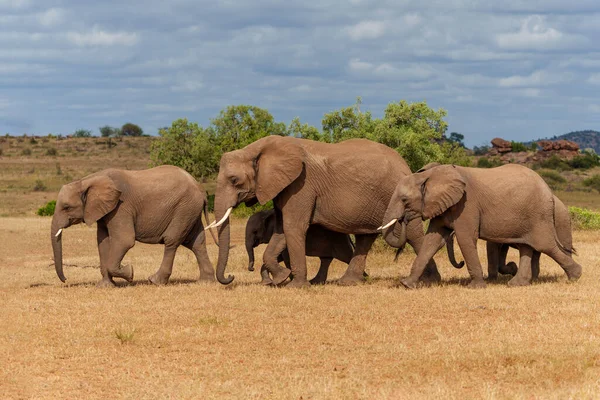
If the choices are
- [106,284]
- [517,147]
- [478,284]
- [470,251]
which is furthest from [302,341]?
[517,147]

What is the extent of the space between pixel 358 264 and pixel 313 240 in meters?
0.90

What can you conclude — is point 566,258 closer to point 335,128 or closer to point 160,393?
point 160,393

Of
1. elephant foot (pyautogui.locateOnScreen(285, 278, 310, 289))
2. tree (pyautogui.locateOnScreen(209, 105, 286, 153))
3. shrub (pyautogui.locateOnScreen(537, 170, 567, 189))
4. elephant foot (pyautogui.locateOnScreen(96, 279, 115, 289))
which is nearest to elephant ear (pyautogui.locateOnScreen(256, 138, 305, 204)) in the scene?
elephant foot (pyautogui.locateOnScreen(285, 278, 310, 289))

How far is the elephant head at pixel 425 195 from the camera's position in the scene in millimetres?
13641

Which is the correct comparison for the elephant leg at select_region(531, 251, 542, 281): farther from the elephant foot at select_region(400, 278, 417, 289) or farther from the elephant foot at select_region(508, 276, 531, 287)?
the elephant foot at select_region(400, 278, 417, 289)

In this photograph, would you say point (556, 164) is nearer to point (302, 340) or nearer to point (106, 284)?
point (106, 284)

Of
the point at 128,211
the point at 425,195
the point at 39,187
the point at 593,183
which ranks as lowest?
the point at 593,183

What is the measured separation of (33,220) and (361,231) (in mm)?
23107

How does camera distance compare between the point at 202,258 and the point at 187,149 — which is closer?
the point at 202,258

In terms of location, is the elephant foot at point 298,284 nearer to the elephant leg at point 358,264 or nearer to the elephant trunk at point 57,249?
the elephant leg at point 358,264

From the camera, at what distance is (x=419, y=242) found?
14.7 m

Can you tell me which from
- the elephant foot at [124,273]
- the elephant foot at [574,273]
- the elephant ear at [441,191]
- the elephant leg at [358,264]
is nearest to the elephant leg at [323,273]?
the elephant leg at [358,264]

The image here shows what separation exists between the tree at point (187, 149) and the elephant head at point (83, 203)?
80.4 feet

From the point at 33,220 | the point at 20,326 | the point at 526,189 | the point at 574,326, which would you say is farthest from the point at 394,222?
the point at 33,220
